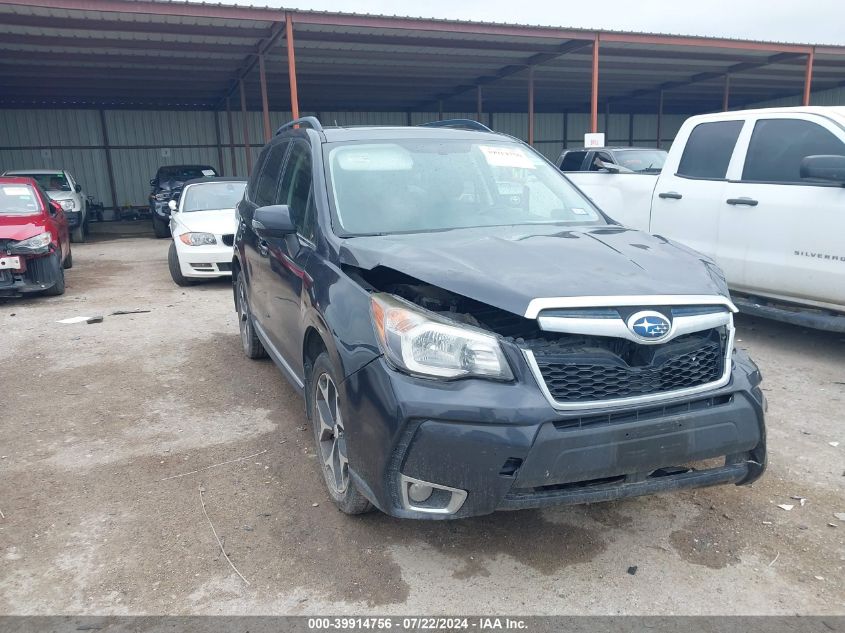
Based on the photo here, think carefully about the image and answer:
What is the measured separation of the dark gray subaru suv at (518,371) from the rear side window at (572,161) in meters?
8.77

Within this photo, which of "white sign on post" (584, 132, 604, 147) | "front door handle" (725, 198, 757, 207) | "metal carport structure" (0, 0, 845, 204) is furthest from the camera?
"metal carport structure" (0, 0, 845, 204)

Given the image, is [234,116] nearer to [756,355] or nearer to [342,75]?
[342,75]

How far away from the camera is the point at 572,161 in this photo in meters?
11.8

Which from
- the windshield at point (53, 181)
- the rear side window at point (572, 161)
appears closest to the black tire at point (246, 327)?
the rear side window at point (572, 161)

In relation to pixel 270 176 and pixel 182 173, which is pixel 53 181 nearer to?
pixel 182 173

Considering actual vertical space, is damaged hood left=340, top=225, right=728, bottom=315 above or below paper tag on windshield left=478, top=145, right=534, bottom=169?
below

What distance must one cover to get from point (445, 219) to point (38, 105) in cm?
2435

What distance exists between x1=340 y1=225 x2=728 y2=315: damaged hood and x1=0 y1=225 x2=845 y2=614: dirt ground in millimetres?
1116

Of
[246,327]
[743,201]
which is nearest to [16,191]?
[246,327]

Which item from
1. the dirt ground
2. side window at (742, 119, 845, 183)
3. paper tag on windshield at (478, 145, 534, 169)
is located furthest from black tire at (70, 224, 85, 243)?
side window at (742, 119, 845, 183)

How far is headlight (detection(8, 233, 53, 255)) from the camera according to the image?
806 centimetres

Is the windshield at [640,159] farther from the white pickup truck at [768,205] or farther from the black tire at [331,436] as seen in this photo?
the black tire at [331,436]

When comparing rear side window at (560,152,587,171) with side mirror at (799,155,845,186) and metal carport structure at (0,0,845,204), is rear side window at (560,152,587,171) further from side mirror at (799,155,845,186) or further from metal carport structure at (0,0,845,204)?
side mirror at (799,155,845,186)

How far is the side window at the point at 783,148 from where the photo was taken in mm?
5121
